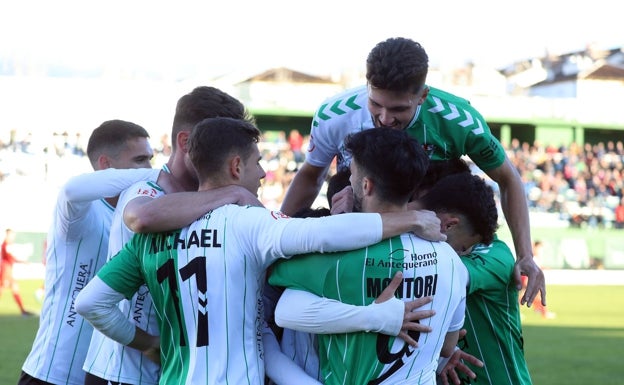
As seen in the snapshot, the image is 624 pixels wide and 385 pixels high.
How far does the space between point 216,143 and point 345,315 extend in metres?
0.82

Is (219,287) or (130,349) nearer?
(219,287)

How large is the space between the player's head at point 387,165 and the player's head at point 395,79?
729 millimetres

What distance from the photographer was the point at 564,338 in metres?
15.3

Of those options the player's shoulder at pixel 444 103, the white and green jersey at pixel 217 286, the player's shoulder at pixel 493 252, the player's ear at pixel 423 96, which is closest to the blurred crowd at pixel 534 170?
the player's shoulder at pixel 444 103

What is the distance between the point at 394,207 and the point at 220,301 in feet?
2.41

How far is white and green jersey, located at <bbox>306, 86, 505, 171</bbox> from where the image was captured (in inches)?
177

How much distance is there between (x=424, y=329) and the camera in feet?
11.2

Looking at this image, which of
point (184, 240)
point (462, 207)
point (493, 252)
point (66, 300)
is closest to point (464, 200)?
point (462, 207)

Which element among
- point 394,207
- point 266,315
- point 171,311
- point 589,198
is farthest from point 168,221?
point 589,198

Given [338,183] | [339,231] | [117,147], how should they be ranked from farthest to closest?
[117,147] → [338,183] → [339,231]

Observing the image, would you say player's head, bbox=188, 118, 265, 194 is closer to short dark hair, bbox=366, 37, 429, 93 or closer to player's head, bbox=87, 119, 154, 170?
short dark hair, bbox=366, 37, 429, 93

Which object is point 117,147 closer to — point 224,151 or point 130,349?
point 130,349

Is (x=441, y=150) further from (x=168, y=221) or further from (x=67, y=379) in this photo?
(x=67, y=379)

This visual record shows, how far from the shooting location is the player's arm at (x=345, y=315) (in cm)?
333
